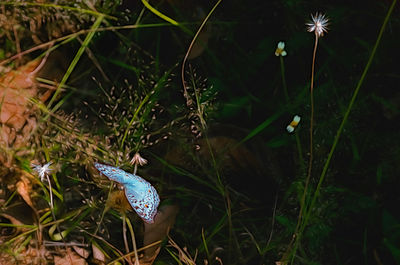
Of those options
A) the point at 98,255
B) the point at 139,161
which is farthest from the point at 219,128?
the point at 98,255

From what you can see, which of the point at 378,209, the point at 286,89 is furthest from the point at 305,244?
the point at 286,89

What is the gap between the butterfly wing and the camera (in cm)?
152

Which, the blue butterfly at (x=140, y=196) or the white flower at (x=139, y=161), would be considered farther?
the white flower at (x=139, y=161)

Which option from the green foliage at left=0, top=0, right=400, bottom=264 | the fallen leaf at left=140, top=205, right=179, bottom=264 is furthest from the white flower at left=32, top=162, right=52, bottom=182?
the fallen leaf at left=140, top=205, right=179, bottom=264

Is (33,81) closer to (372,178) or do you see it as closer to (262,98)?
(262,98)

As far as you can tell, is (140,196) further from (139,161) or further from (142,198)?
(139,161)

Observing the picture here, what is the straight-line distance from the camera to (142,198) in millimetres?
1528

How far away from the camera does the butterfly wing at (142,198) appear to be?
1.52 meters

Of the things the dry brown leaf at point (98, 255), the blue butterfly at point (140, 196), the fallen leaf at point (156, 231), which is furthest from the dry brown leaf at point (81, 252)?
the blue butterfly at point (140, 196)

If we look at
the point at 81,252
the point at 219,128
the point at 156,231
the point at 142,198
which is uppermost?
the point at 219,128

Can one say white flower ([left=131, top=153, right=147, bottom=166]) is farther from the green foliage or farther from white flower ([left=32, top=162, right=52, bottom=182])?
white flower ([left=32, top=162, right=52, bottom=182])

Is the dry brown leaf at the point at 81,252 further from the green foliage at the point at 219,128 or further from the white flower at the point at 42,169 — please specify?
the white flower at the point at 42,169

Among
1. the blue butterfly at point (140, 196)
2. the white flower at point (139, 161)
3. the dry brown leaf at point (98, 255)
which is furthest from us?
the dry brown leaf at point (98, 255)

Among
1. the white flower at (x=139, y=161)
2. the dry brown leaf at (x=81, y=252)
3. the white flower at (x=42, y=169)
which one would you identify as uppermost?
the white flower at (x=139, y=161)
